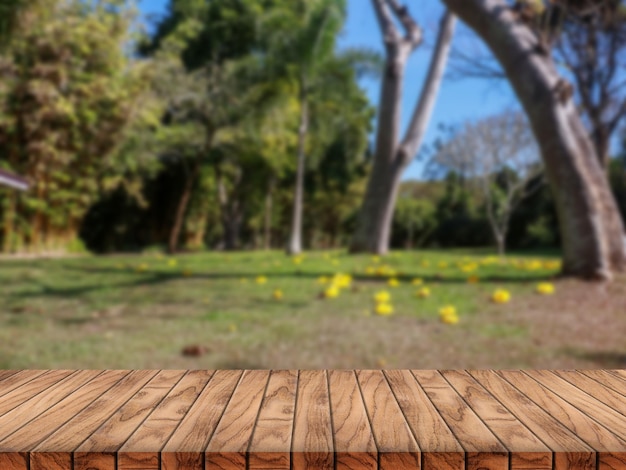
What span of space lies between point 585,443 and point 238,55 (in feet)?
55.3

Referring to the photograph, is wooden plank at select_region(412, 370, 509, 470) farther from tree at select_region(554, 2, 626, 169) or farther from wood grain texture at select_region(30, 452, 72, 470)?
tree at select_region(554, 2, 626, 169)

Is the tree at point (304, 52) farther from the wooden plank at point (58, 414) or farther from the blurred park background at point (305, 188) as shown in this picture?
the wooden plank at point (58, 414)

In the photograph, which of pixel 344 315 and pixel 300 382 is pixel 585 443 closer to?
pixel 300 382

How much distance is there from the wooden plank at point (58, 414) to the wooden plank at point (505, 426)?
0.82 metres

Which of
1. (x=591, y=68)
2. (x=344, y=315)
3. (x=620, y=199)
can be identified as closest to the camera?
(x=344, y=315)

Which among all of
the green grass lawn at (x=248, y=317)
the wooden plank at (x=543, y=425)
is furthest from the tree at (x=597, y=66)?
the wooden plank at (x=543, y=425)

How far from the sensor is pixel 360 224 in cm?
912

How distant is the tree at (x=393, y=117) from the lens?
877 centimetres

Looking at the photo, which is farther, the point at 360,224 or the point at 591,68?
the point at 591,68

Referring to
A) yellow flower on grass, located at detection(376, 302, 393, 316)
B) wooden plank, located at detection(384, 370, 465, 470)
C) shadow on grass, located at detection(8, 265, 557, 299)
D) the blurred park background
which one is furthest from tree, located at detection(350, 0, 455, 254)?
wooden plank, located at detection(384, 370, 465, 470)

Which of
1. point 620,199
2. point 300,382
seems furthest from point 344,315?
point 620,199

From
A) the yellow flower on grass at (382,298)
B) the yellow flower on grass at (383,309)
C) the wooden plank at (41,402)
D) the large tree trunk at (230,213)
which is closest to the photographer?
the wooden plank at (41,402)

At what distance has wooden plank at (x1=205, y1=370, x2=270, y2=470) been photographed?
1025 mm

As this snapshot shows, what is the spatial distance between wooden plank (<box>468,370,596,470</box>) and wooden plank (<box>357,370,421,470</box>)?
24 centimetres
